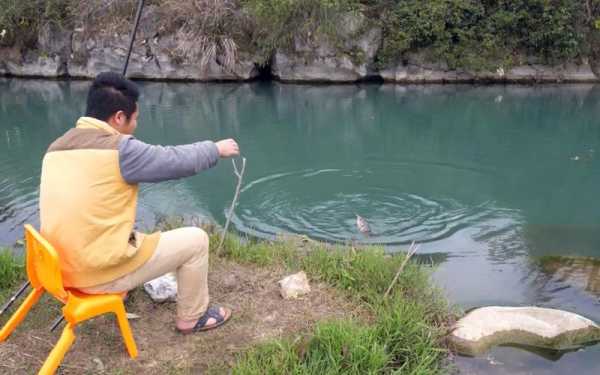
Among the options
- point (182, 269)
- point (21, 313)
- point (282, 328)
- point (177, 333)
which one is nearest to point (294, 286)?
point (282, 328)

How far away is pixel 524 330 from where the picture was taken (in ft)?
12.1

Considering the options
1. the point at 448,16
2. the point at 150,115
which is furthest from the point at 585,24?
the point at 150,115

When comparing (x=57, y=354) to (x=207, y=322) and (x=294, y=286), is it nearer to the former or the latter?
(x=207, y=322)

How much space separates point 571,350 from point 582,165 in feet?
17.3

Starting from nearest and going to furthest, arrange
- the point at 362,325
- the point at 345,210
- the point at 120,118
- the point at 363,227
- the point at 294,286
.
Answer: the point at 120,118 < the point at 362,325 < the point at 294,286 < the point at 363,227 < the point at 345,210

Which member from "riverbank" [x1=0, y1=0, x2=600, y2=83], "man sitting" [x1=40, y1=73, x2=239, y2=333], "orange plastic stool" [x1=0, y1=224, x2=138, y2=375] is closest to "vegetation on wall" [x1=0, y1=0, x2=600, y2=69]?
"riverbank" [x1=0, y1=0, x2=600, y2=83]

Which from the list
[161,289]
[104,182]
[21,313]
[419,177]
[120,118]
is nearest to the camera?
[104,182]

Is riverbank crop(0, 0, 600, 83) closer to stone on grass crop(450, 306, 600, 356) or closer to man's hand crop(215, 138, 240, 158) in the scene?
stone on grass crop(450, 306, 600, 356)

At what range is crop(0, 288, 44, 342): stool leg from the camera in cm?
299

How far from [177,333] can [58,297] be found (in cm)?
80

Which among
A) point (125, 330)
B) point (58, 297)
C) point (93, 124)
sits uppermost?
point (93, 124)

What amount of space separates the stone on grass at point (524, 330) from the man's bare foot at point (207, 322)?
55.7 inches

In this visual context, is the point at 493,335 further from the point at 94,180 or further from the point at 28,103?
the point at 28,103

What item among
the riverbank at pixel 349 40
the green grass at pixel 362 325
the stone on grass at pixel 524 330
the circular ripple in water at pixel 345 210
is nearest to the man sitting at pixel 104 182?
the green grass at pixel 362 325
